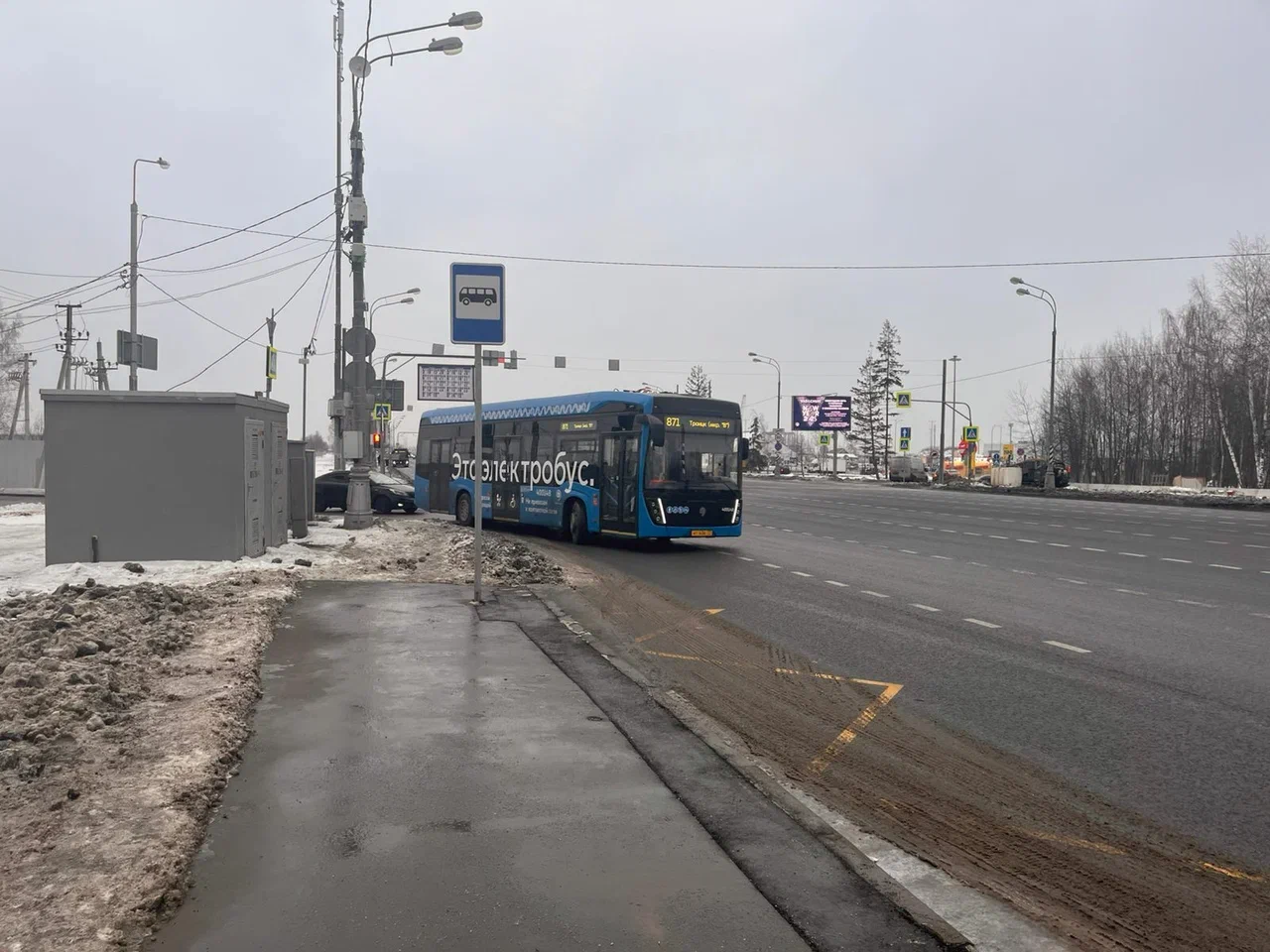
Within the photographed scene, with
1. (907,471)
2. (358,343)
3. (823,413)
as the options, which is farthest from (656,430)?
(823,413)

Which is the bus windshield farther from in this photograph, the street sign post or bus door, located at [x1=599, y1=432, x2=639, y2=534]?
the street sign post

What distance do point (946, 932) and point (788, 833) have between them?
101 cm

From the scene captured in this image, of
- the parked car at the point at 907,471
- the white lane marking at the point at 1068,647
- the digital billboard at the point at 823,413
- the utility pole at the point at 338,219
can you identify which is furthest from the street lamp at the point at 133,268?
the digital billboard at the point at 823,413

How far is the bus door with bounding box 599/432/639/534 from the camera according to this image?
1942 cm

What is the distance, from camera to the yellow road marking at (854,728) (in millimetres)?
6012

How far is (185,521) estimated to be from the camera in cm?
1357

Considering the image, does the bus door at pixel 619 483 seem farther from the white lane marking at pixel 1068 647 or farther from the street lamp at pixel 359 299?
the white lane marking at pixel 1068 647

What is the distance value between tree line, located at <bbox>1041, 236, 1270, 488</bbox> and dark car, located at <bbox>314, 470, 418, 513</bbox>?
145ft

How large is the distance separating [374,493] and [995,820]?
94.6ft

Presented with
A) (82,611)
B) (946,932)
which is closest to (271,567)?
(82,611)

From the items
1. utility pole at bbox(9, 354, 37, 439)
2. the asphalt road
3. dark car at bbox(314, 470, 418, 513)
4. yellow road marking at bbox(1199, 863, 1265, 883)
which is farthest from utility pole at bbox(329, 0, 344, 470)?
utility pole at bbox(9, 354, 37, 439)

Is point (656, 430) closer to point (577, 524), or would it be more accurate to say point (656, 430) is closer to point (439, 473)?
point (577, 524)

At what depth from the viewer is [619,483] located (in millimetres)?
19781

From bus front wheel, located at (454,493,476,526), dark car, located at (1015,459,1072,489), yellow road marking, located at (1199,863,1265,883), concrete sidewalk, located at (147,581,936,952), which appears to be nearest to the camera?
concrete sidewalk, located at (147,581,936,952)
